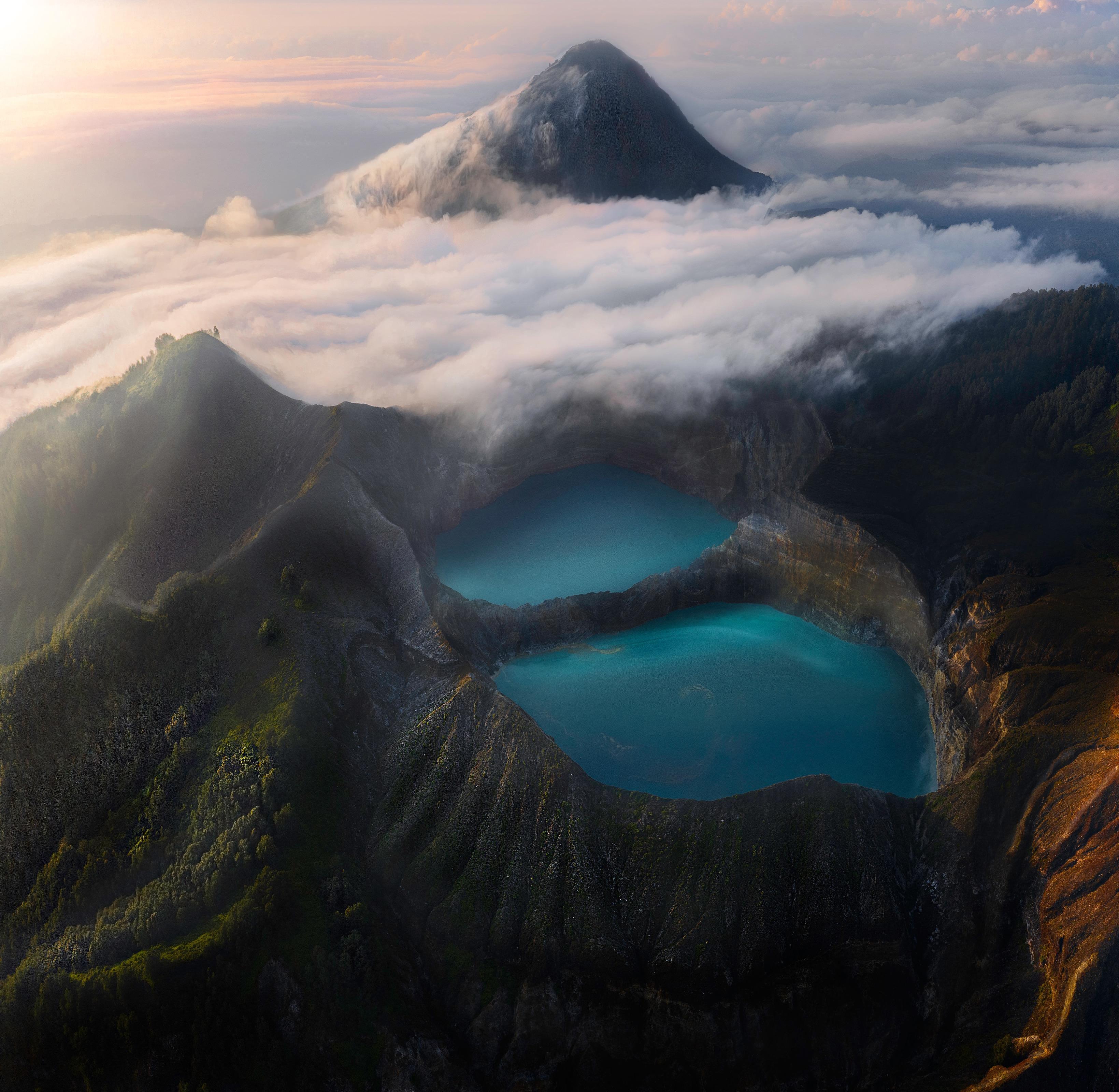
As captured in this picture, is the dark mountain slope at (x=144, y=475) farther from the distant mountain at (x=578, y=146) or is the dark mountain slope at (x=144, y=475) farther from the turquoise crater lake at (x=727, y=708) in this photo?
the distant mountain at (x=578, y=146)

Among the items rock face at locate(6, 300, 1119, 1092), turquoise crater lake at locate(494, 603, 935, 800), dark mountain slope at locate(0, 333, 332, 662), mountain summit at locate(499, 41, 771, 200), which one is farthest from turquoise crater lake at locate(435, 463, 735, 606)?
mountain summit at locate(499, 41, 771, 200)

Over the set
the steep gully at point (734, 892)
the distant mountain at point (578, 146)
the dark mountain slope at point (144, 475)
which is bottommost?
the steep gully at point (734, 892)

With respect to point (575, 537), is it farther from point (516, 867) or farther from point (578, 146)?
point (578, 146)

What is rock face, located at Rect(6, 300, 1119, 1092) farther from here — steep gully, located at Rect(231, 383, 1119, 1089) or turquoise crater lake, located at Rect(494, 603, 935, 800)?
turquoise crater lake, located at Rect(494, 603, 935, 800)

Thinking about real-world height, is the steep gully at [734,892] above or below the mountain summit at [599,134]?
below

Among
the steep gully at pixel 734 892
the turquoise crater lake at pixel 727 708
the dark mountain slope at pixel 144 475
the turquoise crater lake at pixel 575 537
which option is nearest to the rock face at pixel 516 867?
the steep gully at pixel 734 892

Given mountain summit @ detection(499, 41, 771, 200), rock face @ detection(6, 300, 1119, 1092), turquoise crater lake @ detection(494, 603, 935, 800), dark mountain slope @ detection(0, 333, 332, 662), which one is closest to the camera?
rock face @ detection(6, 300, 1119, 1092)
